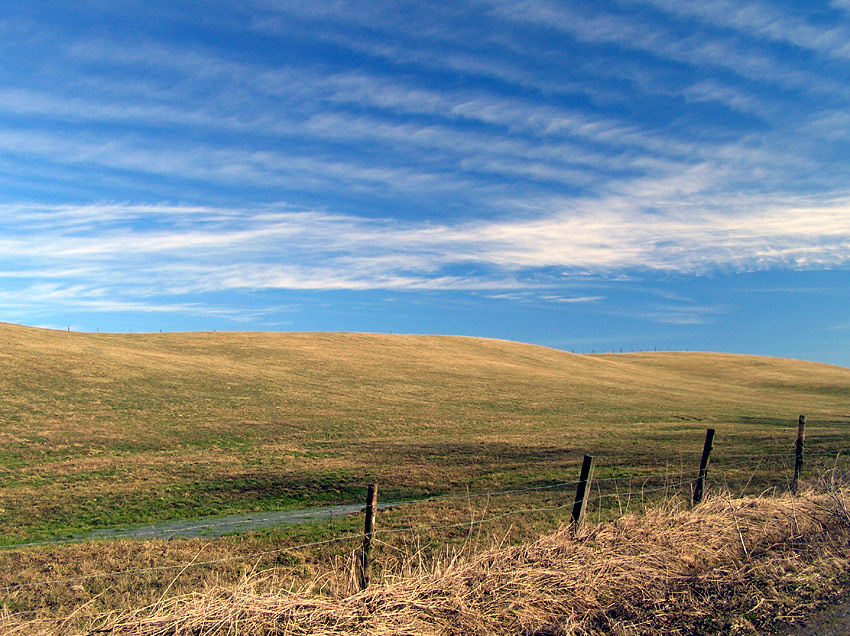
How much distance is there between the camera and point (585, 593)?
5387 mm

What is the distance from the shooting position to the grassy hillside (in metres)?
15.3

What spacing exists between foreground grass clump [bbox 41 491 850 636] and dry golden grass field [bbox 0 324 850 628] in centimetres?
189

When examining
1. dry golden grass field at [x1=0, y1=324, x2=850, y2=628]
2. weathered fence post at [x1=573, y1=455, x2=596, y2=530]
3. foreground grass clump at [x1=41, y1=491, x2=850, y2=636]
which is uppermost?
weathered fence post at [x1=573, y1=455, x2=596, y2=530]

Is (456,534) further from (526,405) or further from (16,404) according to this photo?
(526,405)

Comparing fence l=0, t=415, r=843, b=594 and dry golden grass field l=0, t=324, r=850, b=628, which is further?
dry golden grass field l=0, t=324, r=850, b=628

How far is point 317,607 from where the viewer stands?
189 inches

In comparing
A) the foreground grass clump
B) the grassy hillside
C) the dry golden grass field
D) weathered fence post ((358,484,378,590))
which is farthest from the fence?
the grassy hillside

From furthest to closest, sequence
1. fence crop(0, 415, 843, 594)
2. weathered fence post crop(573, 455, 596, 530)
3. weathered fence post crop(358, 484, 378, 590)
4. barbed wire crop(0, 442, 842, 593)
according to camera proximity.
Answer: barbed wire crop(0, 442, 842, 593)
weathered fence post crop(573, 455, 596, 530)
fence crop(0, 415, 843, 594)
weathered fence post crop(358, 484, 378, 590)

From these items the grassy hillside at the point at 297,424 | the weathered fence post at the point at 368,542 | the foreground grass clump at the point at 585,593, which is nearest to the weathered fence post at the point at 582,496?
the foreground grass clump at the point at 585,593

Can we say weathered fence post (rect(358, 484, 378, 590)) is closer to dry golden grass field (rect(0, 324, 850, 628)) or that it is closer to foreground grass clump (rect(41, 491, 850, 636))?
foreground grass clump (rect(41, 491, 850, 636))

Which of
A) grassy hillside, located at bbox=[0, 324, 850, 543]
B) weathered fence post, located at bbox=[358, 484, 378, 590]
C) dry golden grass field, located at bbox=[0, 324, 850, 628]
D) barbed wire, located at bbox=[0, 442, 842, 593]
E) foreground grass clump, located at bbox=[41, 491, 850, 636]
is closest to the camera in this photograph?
foreground grass clump, located at bbox=[41, 491, 850, 636]

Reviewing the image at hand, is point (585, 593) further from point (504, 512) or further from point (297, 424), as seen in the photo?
point (297, 424)

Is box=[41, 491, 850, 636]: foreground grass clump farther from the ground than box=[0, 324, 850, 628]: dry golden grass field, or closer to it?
farther from the ground

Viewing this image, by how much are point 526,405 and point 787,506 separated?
27.0 meters
